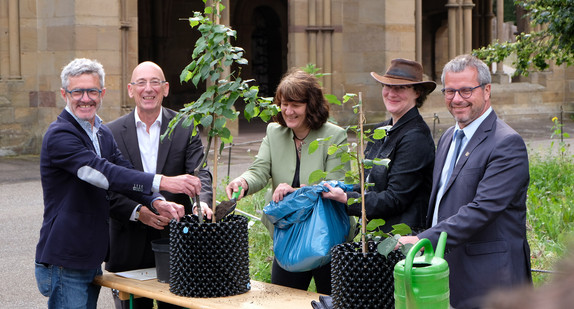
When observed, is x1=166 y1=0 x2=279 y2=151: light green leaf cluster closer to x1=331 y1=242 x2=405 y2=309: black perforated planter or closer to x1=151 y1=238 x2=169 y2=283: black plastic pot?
x1=151 y1=238 x2=169 y2=283: black plastic pot

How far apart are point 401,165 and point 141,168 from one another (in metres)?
1.42

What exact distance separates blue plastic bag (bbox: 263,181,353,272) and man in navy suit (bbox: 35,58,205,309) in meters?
0.42

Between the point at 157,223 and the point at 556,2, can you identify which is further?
the point at 556,2

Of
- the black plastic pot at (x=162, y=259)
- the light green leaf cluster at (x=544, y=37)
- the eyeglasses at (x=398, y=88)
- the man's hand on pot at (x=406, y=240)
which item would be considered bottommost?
the black plastic pot at (x=162, y=259)

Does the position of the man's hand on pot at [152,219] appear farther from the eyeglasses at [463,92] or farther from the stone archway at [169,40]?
the stone archway at [169,40]

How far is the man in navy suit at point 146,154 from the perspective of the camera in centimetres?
405

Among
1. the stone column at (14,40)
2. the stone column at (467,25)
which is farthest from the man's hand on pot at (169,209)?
the stone column at (467,25)

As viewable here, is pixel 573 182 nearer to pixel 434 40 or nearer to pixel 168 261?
pixel 168 261

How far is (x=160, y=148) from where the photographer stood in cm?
414

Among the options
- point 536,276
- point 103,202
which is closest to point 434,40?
point 536,276

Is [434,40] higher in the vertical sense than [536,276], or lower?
higher

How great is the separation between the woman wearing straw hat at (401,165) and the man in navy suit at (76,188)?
79 centimetres

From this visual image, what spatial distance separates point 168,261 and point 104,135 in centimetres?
71

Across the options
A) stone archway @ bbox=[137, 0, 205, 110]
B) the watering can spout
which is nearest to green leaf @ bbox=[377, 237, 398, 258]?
the watering can spout
